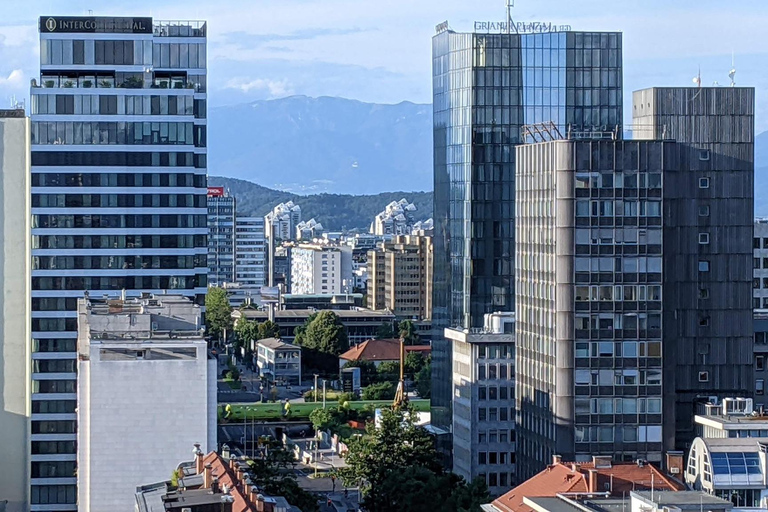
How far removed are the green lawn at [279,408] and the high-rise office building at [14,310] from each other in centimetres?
6713

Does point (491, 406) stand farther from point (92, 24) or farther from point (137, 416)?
point (137, 416)

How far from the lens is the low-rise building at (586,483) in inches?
3265

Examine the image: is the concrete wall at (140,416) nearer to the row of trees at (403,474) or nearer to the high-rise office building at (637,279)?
the row of trees at (403,474)

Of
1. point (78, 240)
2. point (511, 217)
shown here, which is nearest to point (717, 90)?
point (511, 217)

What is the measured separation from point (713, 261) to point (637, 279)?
25.8 feet

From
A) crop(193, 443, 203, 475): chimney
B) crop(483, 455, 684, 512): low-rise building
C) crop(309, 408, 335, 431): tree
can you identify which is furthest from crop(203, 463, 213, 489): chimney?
crop(309, 408, 335, 431): tree

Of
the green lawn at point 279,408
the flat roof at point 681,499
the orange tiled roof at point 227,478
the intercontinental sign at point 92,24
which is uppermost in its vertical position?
the intercontinental sign at point 92,24

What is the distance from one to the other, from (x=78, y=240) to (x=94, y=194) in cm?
308

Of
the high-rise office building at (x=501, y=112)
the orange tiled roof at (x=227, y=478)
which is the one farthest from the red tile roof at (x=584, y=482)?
the high-rise office building at (x=501, y=112)

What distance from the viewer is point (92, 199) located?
111750 millimetres

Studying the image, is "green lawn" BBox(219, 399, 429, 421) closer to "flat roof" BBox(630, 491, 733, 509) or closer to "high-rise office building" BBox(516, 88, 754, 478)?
"high-rise office building" BBox(516, 88, 754, 478)

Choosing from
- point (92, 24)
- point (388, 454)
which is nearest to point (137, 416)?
point (92, 24)

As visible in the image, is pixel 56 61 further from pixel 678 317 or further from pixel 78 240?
pixel 678 317

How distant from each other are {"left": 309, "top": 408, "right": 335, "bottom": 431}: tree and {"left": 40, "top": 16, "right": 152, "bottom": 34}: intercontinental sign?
67.9 m
